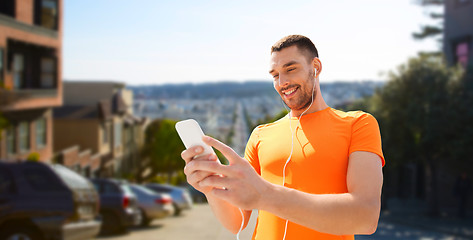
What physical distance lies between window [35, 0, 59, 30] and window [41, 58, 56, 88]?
188 cm

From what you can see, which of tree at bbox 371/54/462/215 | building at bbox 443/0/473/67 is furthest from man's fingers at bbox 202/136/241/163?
building at bbox 443/0/473/67

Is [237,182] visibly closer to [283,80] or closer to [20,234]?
[283,80]

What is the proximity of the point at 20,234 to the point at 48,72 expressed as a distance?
67.6 feet

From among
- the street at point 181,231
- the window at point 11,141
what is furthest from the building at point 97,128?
the street at point 181,231

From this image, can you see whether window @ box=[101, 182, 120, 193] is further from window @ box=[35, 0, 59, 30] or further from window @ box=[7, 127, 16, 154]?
window @ box=[35, 0, 59, 30]

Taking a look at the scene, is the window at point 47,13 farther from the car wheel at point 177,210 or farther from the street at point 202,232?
the street at point 202,232

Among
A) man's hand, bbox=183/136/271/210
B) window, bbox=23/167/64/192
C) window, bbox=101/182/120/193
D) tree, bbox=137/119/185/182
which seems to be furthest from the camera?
tree, bbox=137/119/185/182

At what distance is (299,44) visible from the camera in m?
1.95

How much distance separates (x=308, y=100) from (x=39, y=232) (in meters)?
7.64

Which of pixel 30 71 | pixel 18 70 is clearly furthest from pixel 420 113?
pixel 30 71

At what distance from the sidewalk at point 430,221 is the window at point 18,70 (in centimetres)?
1888

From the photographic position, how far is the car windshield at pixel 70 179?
8820mm

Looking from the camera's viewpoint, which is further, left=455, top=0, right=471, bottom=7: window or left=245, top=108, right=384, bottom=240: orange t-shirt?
left=455, top=0, right=471, bottom=7: window

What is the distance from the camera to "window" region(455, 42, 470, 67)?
2295 centimetres
